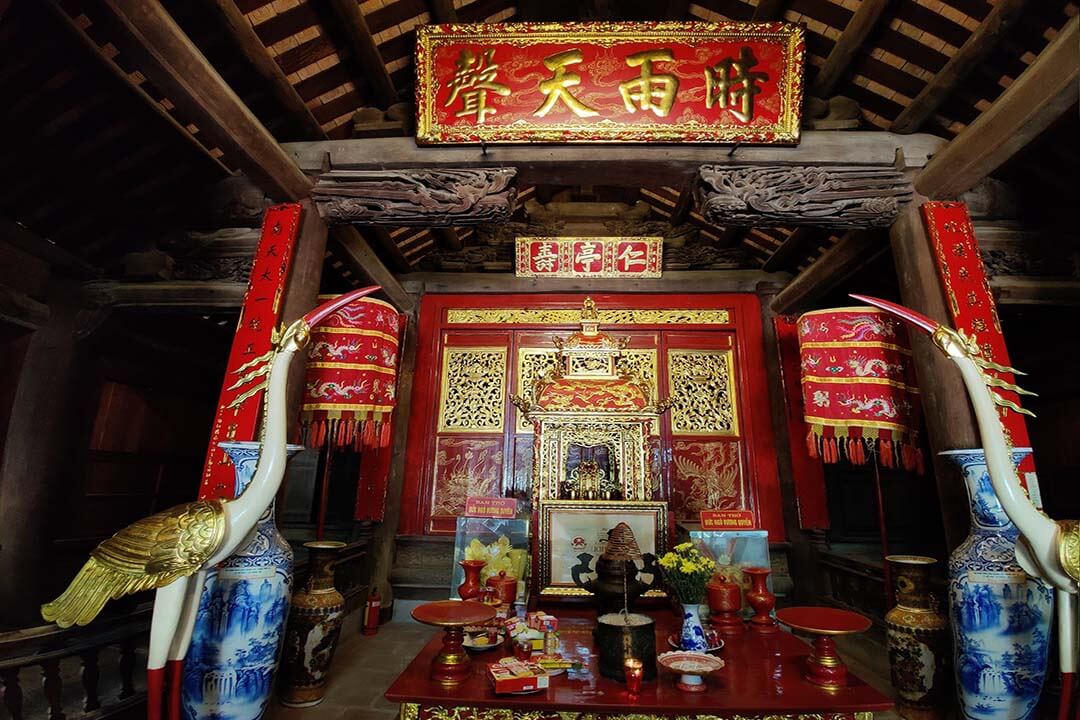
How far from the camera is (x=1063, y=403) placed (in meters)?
4.57

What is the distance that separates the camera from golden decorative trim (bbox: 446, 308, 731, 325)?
563cm

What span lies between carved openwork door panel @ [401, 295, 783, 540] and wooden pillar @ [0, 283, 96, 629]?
2.76m

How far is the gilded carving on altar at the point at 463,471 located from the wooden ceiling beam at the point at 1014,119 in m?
4.18

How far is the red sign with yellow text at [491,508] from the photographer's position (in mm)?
4090

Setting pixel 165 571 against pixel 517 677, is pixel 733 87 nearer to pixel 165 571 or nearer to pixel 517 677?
pixel 517 677

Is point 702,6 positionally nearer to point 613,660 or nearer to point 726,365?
point 726,365

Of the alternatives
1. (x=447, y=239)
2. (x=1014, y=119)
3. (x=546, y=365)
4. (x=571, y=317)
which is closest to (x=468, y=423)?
(x=546, y=365)

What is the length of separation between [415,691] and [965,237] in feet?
12.5

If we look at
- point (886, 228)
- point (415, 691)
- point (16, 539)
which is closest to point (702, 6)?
point (886, 228)

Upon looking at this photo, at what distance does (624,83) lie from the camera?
10.5 ft

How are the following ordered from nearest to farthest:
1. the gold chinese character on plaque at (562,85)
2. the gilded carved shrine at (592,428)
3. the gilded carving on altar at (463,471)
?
1. the gold chinese character on plaque at (562,85)
2. the gilded carved shrine at (592,428)
3. the gilded carving on altar at (463,471)

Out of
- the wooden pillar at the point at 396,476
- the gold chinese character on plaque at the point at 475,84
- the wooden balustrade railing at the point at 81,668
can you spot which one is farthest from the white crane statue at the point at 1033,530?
the wooden pillar at the point at 396,476

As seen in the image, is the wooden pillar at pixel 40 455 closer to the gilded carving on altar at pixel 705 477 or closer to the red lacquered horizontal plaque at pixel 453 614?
the red lacquered horizontal plaque at pixel 453 614

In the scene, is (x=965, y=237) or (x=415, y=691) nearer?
(x=415, y=691)
